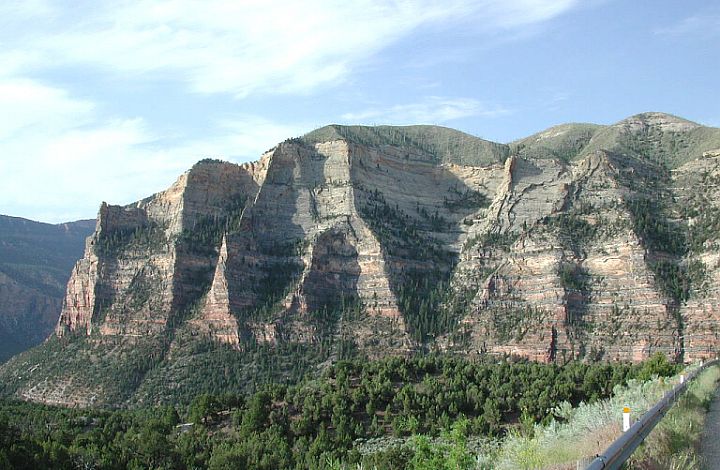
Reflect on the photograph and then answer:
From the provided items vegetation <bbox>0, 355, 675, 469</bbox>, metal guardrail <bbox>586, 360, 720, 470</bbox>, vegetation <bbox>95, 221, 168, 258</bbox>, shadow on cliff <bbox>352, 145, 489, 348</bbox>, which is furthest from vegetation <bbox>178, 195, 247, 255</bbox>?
metal guardrail <bbox>586, 360, 720, 470</bbox>

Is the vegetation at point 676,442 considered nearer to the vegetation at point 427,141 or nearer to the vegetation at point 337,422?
the vegetation at point 337,422

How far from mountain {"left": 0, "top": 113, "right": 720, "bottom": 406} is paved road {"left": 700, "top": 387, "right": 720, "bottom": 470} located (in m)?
76.6

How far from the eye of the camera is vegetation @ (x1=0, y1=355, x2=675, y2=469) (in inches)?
1702

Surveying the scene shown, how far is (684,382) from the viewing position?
2508 centimetres

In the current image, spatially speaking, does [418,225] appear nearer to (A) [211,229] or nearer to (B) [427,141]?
(A) [211,229]

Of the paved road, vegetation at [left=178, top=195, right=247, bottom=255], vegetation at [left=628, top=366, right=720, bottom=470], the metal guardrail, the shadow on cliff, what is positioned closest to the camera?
the metal guardrail

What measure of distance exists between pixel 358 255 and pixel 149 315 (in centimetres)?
3262

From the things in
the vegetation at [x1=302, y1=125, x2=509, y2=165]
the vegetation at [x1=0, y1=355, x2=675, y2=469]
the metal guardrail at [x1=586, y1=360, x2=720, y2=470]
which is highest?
the vegetation at [x1=302, y1=125, x2=509, y2=165]

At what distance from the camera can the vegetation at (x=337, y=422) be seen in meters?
43.2

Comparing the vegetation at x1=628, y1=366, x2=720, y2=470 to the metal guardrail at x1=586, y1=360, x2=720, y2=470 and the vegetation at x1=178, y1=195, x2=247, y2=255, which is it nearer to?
the metal guardrail at x1=586, y1=360, x2=720, y2=470

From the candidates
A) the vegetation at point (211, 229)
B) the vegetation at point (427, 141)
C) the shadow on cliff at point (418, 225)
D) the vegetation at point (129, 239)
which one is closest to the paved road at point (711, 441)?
the shadow on cliff at point (418, 225)

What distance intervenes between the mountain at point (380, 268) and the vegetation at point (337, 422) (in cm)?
3332

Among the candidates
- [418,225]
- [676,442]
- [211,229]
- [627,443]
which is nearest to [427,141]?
[418,225]

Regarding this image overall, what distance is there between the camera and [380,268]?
375ft
